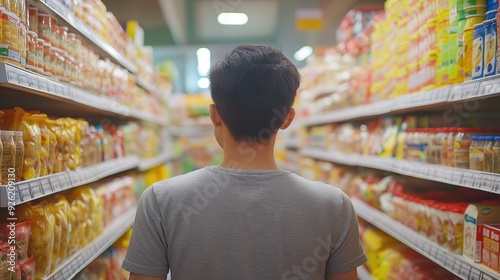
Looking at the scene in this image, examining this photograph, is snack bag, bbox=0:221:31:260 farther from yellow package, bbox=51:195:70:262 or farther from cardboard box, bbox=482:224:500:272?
cardboard box, bbox=482:224:500:272

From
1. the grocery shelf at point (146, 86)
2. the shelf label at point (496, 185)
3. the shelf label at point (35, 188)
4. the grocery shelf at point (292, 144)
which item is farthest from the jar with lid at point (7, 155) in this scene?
the grocery shelf at point (292, 144)

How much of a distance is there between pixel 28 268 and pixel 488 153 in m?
1.70

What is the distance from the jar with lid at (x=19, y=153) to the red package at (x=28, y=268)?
283 millimetres

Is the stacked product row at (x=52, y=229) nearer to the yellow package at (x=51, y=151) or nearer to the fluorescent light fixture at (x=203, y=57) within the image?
the yellow package at (x=51, y=151)

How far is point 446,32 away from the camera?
223cm

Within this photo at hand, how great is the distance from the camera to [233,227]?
4.20 ft

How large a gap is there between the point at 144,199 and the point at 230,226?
0.25 metres

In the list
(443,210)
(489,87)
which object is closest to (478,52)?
(489,87)

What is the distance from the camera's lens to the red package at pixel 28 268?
1603 millimetres

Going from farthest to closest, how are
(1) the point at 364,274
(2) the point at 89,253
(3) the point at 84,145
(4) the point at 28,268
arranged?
1. (1) the point at 364,274
2. (3) the point at 84,145
3. (2) the point at 89,253
4. (4) the point at 28,268

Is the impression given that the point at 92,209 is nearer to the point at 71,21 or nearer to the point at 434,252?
the point at 71,21

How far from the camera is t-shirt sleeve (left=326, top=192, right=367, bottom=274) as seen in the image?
53.5 inches

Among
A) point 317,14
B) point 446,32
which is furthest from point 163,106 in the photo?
point 446,32

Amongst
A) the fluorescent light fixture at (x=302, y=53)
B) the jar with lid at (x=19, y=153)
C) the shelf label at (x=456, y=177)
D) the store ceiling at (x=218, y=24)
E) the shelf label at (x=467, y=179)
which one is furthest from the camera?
the fluorescent light fixture at (x=302, y=53)
